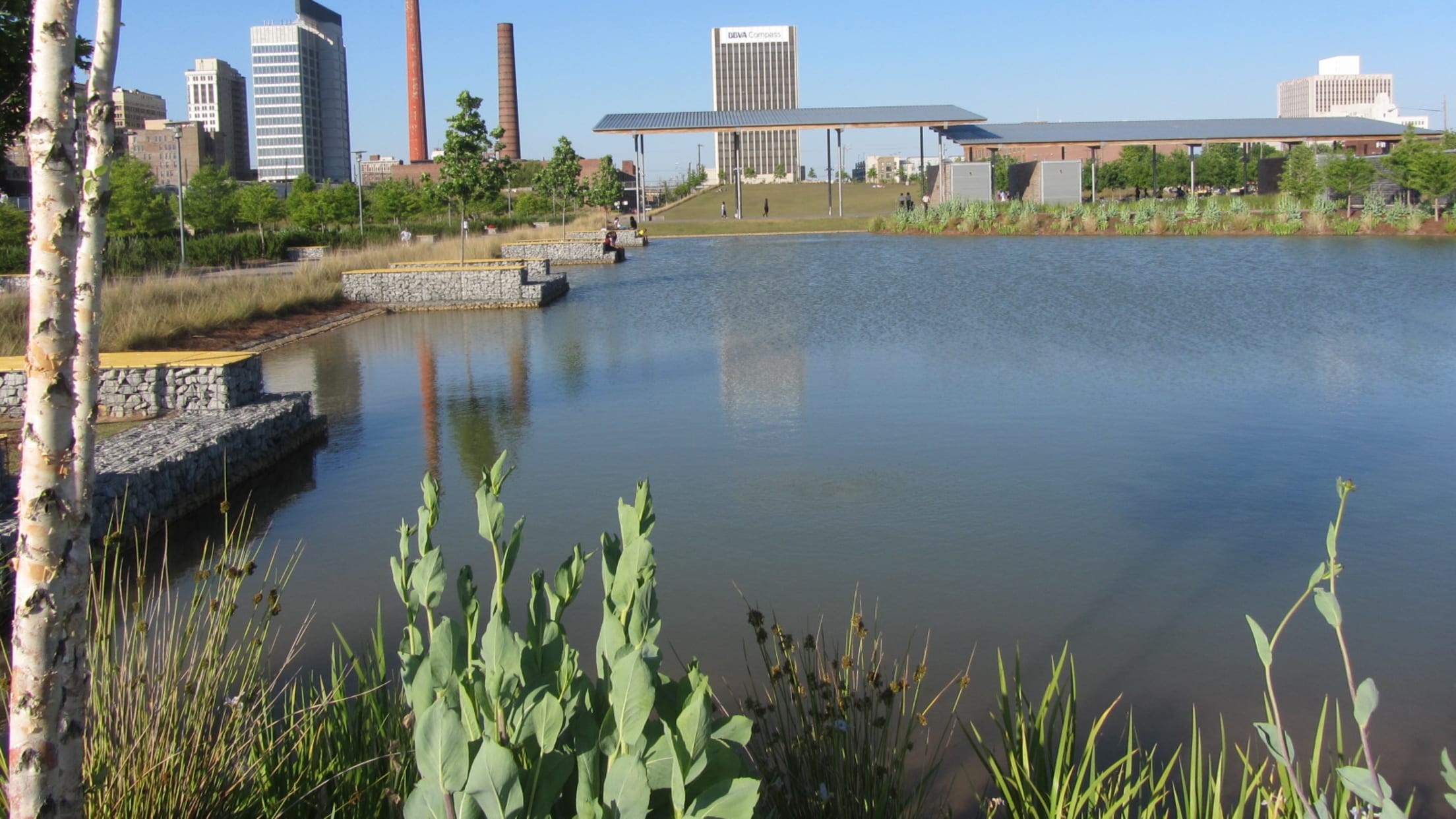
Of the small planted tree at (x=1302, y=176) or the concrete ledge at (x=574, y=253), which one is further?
the small planted tree at (x=1302, y=176)

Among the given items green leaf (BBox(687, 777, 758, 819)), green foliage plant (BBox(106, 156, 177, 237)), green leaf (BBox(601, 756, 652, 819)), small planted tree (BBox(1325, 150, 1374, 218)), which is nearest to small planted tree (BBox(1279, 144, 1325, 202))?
small planted tree (BBox(1325, 150, 1374, 218))

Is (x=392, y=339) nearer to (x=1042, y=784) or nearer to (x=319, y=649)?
(x=319, y=649)

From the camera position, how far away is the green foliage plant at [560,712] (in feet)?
6.89

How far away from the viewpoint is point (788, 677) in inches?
130

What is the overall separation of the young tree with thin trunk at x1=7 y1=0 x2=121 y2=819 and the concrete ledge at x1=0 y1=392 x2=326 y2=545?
12.1ft

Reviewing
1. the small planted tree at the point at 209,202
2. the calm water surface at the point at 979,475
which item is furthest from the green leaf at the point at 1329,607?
the small planted tree at the point at 209,202

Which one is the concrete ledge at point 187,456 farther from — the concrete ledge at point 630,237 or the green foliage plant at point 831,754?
the concrete ledge at point 630,237

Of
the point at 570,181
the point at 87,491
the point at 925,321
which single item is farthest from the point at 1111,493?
the point at 570,181

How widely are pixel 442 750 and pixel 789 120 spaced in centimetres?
5748

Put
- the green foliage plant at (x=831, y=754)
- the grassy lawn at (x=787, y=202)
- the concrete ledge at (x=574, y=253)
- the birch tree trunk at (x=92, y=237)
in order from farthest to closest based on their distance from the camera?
the grassy lawn at (x=787, y=202), the concrete ledge at (x=574, y=253), the green foliage plant at (x=831, y=754), the birch tree trunk at (x=92, y=237)

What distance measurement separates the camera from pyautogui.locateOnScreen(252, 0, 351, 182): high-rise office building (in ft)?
521

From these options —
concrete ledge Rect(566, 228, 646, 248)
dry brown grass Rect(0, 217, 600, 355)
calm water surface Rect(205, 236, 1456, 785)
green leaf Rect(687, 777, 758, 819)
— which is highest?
concrete ledge Rect(566, 228, 646, 248)

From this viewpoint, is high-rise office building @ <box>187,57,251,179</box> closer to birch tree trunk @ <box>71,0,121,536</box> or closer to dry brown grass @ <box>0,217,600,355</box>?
dry brown grass @ <box>0,217,600,355</box>

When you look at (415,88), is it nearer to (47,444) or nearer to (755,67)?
(47,444)
